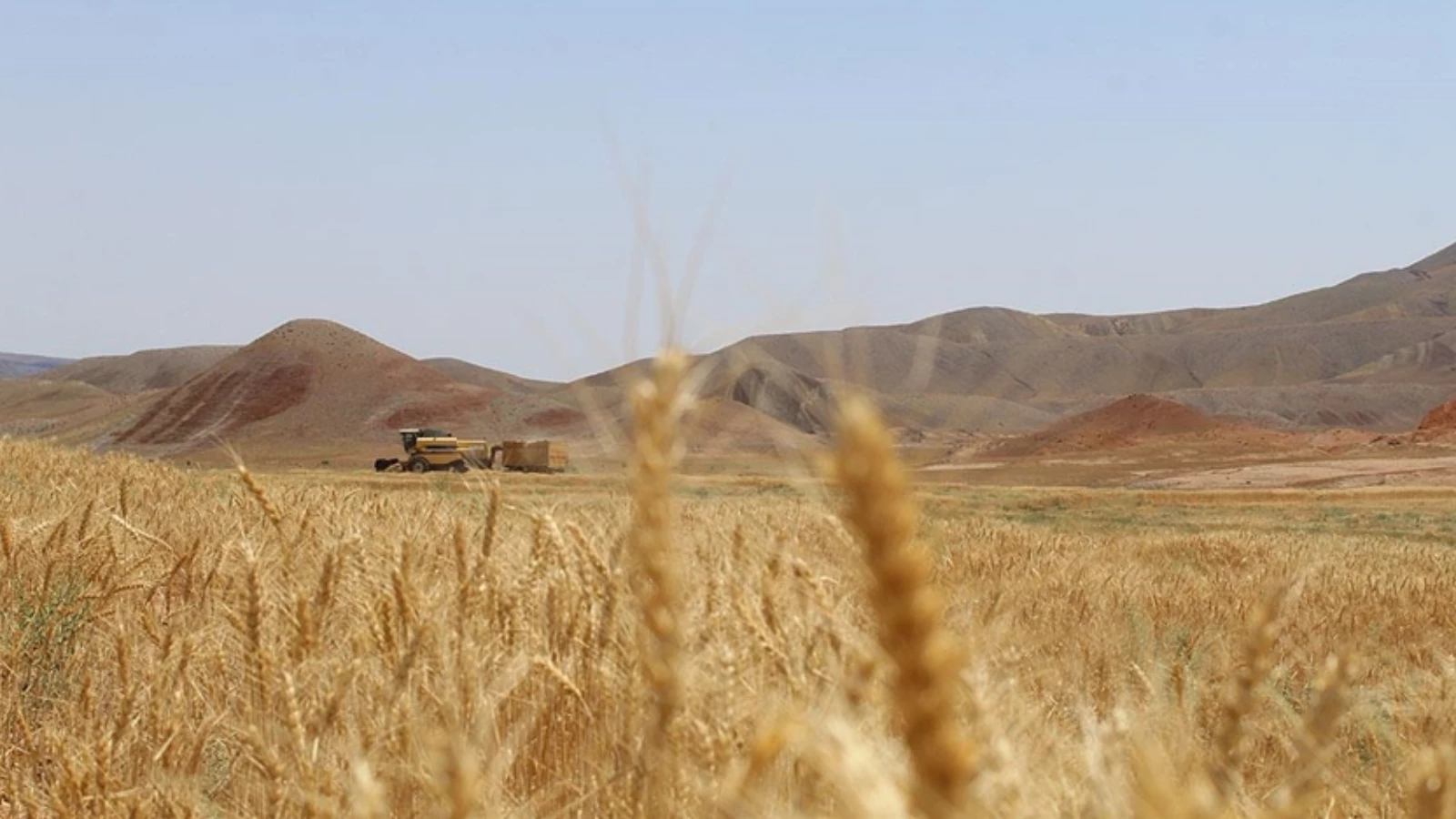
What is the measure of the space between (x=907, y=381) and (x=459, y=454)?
139ft

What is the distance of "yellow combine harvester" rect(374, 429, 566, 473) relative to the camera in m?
42.2

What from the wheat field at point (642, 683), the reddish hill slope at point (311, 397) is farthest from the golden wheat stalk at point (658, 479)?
the reddish hill slope at point (311, 397)

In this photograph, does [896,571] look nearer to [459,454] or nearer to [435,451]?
[435,451]

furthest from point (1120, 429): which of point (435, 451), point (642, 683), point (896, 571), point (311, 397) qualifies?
point (896, 571)

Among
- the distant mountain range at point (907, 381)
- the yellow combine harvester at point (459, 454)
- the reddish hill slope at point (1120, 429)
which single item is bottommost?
the reddish hill slope at point (1120, 429)

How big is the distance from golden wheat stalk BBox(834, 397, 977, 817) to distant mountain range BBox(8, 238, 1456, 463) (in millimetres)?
103

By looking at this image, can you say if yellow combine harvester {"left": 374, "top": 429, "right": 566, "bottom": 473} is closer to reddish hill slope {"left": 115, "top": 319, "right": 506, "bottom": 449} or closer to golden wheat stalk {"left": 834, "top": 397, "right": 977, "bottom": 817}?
reddish hill slope {"left": 115, "top": 319, "right": 506, "bottom": 449}

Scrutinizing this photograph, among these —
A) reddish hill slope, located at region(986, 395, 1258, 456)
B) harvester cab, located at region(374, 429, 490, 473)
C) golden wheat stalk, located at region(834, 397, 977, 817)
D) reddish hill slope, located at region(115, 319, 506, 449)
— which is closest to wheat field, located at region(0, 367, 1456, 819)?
golden wheat stalk, located at region(834, 397, 977, 817)

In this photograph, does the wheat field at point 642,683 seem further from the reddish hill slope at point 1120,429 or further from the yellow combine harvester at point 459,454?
the reddish hill slope at point 1120,429

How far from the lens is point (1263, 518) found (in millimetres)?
26062

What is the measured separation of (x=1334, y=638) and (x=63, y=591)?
5.69m

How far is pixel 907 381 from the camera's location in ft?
4.26

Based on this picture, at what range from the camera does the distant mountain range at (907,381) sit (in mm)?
69688

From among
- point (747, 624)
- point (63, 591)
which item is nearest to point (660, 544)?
point (747, 624)
